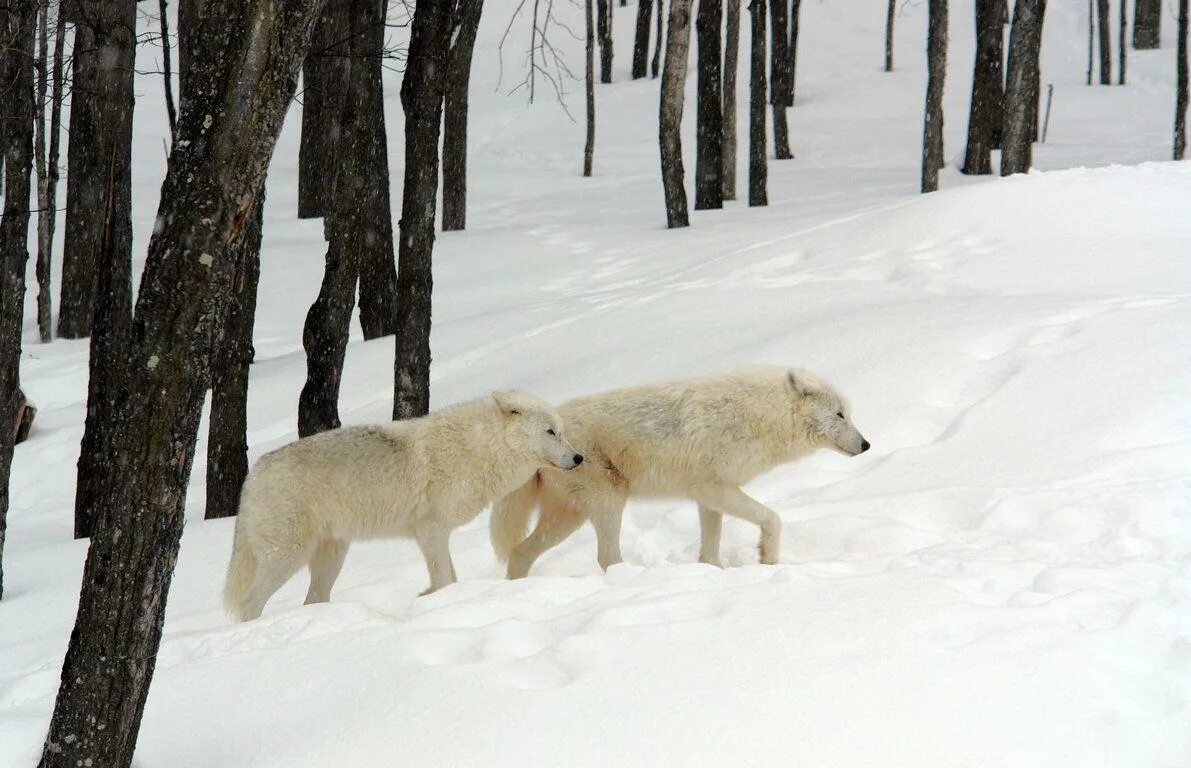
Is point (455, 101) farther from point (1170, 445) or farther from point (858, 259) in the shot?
point (1170, 445)

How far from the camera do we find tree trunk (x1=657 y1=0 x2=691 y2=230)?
56.5 feet

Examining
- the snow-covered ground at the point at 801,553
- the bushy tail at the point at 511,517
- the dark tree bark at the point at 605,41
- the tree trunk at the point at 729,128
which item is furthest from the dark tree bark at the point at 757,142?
the dark tree bark at the point at 605,41

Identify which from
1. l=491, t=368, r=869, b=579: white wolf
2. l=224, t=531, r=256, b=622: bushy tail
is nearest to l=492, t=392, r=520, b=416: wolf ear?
l=491, t=368, r=869, b=579: white wolf

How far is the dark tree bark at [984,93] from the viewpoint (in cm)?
2134

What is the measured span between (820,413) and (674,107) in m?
11.8

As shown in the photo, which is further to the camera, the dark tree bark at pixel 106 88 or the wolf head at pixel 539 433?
the dark tree bark at pixel 106 88

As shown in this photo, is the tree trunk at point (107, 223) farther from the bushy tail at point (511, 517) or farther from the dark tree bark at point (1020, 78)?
the dark tree bark at point (1020, 78)

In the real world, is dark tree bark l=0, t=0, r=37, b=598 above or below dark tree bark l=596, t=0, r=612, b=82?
below

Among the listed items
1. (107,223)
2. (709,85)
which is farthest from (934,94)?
(107,223)

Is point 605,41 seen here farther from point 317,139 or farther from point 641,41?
point 317,139

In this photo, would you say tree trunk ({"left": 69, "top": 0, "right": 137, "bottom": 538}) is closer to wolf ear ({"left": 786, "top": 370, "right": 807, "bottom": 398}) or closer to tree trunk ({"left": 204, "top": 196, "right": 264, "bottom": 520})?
tree trunk ({"left": 204, "top": 196, "right": 264, "bottom": 520})

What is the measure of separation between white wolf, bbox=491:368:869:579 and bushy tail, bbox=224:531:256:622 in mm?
1447

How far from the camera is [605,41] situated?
39312 mm

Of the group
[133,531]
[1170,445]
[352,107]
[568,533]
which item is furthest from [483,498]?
[352,107]
